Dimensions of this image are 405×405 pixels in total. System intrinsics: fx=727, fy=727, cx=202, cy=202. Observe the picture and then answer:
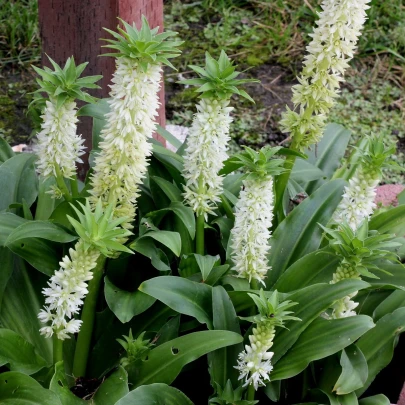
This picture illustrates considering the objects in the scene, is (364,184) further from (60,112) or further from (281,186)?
(60,112)

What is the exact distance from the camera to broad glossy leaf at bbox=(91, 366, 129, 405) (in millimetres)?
3145

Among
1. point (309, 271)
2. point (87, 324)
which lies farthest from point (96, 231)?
point (309, 271)

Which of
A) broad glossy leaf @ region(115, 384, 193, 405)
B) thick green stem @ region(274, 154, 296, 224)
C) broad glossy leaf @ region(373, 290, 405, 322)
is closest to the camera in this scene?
broad glossy leaf @ region(115, 384, 193, 405)

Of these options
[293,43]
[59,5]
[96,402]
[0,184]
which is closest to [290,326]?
[96,402]

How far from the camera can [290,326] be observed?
3338 mm

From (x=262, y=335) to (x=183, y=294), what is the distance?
21.1 inches

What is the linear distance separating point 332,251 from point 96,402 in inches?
51.1

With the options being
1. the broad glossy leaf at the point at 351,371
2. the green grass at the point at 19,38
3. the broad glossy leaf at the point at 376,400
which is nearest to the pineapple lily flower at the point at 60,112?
the broad glossy leaf at the point at 351,371

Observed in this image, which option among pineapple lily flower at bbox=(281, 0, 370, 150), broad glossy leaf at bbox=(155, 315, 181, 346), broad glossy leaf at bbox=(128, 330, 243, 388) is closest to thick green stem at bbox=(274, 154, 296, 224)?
pineapple lily flower at bbox=(281, 0, 370, 150)

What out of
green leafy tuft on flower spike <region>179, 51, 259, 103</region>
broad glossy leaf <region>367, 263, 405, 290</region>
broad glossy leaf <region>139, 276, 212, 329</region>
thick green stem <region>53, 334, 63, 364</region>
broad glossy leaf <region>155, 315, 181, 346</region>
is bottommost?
thick green stem <region>53, 334, 63, 364</region>

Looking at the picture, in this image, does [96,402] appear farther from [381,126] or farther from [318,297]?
[381,126]

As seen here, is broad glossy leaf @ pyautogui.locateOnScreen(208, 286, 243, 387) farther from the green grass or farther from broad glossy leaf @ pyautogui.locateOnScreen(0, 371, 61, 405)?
the green grass

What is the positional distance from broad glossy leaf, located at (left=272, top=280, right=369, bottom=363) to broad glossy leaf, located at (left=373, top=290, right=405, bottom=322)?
23.5 inches

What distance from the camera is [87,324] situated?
11.2 feet
